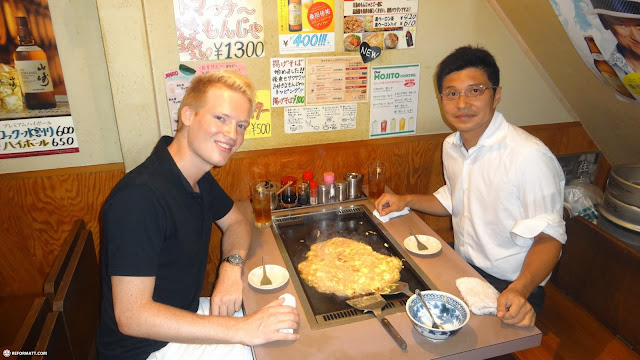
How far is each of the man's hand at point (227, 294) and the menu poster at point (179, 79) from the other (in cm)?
92

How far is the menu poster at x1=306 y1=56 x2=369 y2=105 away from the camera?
7.02 ft

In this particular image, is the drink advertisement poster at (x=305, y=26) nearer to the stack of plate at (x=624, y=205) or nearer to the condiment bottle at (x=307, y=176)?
the condiment bottle at (x=307, y=176)

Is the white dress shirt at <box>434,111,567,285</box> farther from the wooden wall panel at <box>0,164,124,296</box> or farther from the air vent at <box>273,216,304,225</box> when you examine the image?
the wooden wall panel at <box>0,164,124,296</box>

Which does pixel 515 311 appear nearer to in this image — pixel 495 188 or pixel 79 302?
pixel 495 188

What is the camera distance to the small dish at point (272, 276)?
1428 millimetres

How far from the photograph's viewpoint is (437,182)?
8.51ft

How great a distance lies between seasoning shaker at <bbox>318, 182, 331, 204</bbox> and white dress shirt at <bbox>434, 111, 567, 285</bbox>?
604 millimetres

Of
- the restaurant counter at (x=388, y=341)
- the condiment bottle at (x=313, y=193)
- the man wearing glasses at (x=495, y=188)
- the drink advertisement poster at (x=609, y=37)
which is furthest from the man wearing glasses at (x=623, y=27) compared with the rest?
the condiment bottle at (x=313, y=193)

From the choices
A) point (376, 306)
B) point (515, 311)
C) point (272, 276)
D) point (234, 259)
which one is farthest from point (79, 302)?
point (515, 311)

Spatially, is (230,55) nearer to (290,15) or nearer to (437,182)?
(290,15)

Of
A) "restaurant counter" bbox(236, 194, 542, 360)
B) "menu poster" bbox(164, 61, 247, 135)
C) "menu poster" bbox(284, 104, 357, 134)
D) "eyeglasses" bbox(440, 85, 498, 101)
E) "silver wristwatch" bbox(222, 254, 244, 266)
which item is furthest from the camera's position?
"menu poster" bbox(284, 104, 357, 134)

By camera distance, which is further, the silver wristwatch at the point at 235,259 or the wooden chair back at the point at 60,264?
the silver wristwatch at the point at 235,259

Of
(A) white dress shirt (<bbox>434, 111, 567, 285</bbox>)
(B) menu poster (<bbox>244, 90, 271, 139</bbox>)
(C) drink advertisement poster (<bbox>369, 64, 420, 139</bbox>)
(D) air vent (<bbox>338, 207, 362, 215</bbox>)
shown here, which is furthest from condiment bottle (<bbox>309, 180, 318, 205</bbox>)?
(A) white dress shirt (<bbox>434, 111, 567, 285</bbox>)

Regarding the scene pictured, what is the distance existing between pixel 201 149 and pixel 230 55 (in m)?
0.76
